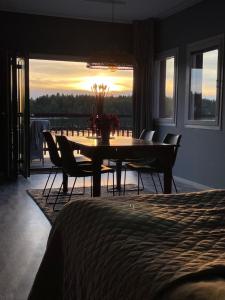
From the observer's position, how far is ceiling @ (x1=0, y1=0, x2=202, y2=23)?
6.08 metres

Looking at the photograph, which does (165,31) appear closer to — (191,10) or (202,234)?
(191,10)

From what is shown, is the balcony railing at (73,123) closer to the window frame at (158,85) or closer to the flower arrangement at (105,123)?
the window frame at (158,85)

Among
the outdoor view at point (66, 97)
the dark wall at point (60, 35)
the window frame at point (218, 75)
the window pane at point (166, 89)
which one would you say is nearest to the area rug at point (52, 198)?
the window frame at point (218, 75)

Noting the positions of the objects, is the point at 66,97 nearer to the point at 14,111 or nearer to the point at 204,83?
the point at 14,111

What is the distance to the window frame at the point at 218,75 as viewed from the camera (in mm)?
5355

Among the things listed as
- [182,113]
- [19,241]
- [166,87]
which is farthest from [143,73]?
[19,241]

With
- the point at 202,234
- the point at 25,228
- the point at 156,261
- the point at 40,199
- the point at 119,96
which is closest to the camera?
the point at 156,261

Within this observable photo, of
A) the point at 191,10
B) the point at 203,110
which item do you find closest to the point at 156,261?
the point at 203,110

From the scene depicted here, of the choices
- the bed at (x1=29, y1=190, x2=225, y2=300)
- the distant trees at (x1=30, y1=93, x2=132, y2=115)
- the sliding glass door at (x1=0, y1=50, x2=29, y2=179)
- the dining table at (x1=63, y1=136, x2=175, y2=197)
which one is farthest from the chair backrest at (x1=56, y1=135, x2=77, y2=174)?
the distant trees at (x1=30, y1=93, x2=132, y2=115)

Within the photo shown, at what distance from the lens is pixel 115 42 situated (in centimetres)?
723

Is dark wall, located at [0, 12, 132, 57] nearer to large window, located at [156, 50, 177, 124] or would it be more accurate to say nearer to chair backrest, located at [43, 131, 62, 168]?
large window, located at [156, 50, 177, 124]

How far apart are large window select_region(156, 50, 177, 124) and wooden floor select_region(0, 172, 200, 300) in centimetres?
182

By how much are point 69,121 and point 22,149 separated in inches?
89.5

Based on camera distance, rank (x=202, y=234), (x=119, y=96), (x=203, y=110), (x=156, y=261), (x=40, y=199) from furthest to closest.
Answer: (x=119, y=96)
(x=203, y=110)
(x=40, y=199)
(x=202, y=234)
(x=156, y=261)
